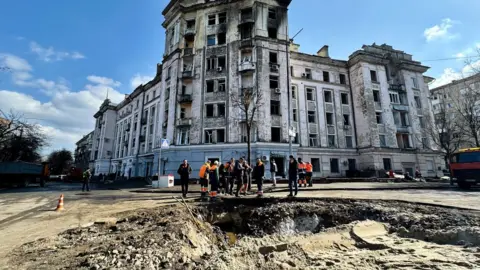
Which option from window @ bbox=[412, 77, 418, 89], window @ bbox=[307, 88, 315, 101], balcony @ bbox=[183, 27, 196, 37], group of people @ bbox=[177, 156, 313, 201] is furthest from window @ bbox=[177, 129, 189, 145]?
window @ bbox=[412, 77, 418, 89]

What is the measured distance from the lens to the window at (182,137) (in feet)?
83.7

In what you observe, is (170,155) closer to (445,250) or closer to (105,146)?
(445,250)

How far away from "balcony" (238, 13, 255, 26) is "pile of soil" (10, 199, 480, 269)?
24.9 meters

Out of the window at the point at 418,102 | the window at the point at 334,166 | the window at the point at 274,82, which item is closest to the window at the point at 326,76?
the window at the point at 274,82

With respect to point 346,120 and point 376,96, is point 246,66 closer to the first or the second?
point 346,120

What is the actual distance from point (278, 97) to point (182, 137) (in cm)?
1249

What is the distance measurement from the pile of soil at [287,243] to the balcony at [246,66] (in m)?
20.2

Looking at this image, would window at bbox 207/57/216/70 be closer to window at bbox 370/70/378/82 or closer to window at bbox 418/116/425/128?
window at bbox 370/70/378/82

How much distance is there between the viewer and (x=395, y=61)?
106 ft

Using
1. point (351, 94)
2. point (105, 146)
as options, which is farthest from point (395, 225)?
point (105, 146)

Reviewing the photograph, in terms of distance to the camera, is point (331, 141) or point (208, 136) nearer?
point (208, 136)

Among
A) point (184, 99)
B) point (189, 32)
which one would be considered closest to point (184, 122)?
point (184, 99)

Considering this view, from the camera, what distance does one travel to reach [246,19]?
27156mm

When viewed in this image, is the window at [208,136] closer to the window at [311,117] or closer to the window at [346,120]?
the window at [311,117]
